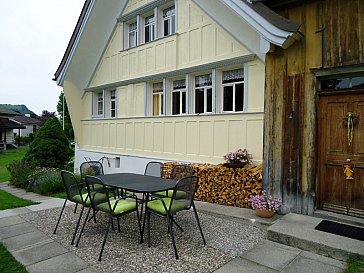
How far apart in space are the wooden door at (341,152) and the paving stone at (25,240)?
5.11m

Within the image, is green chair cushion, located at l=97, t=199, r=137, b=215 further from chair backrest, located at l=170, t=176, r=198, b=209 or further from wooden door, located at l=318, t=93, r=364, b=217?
wooden door, located at l=318, t=93, r=364, b=217

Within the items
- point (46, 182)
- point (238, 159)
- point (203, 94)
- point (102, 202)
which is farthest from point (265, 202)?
point (46, 182)

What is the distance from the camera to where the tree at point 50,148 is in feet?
37.1

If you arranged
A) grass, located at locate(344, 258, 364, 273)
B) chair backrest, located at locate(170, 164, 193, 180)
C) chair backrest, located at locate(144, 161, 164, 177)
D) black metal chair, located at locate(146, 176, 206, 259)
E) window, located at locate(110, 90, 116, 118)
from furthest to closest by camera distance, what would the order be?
1. window, located at locate(110, 90, 116, 118)
2. chair backrest, located at locate(144, 161, 164, 177)
3. chair backrest, located at locate(170, 164, 193, 180)
4. black metal chair, located at locate(146, 176, 206, 259)
5. grass, located at locate(344, 258, 364, 273)

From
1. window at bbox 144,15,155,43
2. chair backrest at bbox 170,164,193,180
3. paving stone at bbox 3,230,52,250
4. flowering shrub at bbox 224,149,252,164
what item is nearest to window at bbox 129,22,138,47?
window at bbox 144,15,155,43

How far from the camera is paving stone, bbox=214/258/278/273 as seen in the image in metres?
3.20

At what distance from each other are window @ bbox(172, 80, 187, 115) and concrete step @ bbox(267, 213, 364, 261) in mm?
4991

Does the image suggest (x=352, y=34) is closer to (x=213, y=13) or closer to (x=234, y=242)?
(x=213, y=13)

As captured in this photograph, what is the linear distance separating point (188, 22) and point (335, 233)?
674cm

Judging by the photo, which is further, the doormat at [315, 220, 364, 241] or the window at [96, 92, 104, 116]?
the window at [96, 92, 104, 116]

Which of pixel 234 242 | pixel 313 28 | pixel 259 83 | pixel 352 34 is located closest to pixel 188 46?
pixel 259 83

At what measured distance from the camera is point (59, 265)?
336 cm

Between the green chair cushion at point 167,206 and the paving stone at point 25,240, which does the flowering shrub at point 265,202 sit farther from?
the paving stone at point 25,240

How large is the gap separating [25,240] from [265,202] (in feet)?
14.2
